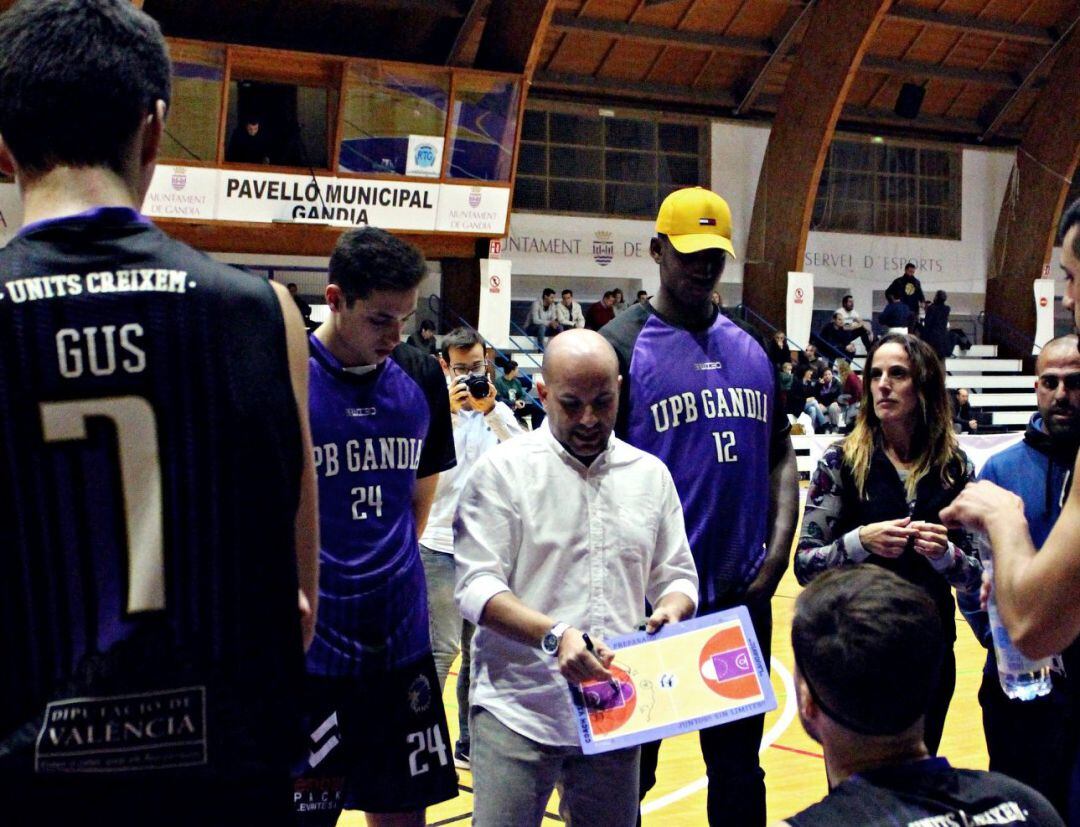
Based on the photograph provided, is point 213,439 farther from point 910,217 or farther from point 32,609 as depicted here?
point 910,217

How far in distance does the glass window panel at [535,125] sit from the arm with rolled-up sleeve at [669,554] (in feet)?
69.6

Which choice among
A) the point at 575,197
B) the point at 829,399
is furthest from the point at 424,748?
the point at 575,197

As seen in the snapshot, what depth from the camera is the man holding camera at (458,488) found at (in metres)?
5.82

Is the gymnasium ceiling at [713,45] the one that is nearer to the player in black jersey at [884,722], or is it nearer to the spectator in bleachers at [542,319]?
the spectator in bleachers at [542,319]

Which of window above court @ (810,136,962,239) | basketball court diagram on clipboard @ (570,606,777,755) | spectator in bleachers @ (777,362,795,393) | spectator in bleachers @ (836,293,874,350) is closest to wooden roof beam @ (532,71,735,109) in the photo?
window above court @ (810,136,962,239)

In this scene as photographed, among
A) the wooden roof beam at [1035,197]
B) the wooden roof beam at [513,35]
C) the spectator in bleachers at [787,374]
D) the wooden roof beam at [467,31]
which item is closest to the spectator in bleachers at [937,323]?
the wooden roof beam at [1035,197]

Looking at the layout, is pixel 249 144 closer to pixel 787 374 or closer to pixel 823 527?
pixel 787 374

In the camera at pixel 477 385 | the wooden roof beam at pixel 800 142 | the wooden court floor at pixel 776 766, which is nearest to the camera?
the wooden court floor at pixel 776 766

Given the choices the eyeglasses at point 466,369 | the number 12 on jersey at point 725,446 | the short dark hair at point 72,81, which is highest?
the short dark hair at point 72,81

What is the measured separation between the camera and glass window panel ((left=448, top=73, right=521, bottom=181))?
802 inches

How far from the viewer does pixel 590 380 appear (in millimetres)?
3213

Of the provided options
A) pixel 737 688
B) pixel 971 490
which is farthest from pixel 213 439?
pixel 737 688

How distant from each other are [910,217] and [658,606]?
25785 mm

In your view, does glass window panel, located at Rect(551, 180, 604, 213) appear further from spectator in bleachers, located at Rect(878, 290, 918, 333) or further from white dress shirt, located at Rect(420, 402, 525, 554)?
white dress shirt, located at Rect(420, 402, 525, 554)
